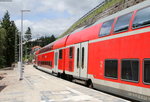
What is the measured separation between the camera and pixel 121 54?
10875 millimetres

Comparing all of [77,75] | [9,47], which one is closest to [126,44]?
[77,75]

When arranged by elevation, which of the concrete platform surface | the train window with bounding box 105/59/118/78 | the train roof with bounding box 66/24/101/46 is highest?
the train roof with bounding box 66/24/101/46

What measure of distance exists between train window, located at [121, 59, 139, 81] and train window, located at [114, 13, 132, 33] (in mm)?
1371

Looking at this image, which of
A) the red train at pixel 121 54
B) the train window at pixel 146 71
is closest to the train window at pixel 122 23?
the red train at pixel 121 54

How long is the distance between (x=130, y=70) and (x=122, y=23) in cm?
217

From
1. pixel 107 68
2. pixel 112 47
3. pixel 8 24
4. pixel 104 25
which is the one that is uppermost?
pixel 8 24

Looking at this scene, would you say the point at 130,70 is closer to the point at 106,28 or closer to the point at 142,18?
the point at 142,18

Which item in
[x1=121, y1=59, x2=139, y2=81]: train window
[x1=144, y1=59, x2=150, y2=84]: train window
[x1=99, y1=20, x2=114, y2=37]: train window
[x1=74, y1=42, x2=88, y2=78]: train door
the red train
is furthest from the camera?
[x1=74, y1=42, x2=88, y2=78]: train door

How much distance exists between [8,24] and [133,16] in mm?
57991

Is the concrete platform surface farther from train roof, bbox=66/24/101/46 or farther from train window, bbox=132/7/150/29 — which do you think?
train window, bbox=132/7/150/29

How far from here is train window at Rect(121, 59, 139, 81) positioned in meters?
9.64

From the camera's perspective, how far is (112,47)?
11.7 m

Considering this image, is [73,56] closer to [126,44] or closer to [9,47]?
[126,44]

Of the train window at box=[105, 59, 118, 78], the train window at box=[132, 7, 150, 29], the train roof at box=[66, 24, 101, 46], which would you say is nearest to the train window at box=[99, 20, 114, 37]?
the train roof at box=[66, 24, 101, 46]
